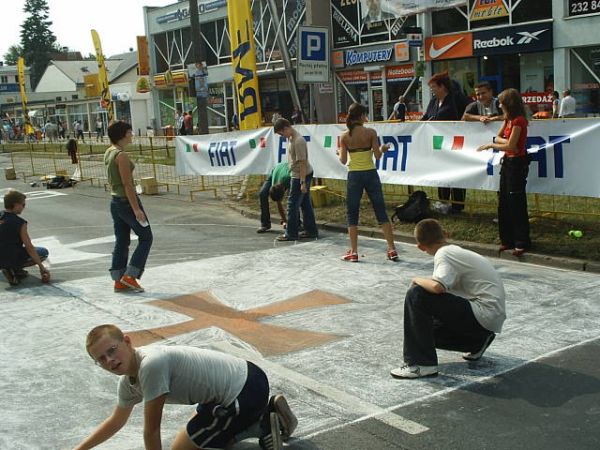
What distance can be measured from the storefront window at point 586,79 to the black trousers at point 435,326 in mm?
20802

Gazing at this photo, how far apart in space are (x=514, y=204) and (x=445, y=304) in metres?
4.12

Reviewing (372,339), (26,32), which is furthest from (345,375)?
(26,32)

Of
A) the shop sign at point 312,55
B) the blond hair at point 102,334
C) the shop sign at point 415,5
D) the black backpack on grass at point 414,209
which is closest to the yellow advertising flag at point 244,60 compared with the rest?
the shop sign at point 312,55

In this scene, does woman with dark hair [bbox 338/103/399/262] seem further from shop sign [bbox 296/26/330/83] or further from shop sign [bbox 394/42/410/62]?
shop sign [bbox 394/42/410/62]

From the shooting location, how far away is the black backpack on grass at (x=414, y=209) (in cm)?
1123

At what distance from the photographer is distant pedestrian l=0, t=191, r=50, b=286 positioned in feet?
29.9

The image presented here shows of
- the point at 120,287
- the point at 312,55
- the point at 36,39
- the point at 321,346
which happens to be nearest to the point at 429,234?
the point at 321,346

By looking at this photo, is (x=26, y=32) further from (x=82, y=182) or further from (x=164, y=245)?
(x=164, y=245)

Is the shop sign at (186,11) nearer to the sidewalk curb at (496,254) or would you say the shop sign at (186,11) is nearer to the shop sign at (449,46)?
the shop sign at (449,46)

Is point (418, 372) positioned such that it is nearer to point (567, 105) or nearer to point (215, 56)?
point (567, 105)

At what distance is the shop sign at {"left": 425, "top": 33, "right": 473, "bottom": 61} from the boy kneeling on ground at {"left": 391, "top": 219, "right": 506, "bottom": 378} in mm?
23915

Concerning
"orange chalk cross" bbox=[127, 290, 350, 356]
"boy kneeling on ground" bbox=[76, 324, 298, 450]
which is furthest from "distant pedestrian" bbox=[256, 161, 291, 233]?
"boy kneeling on ground" bbox=[76, 324, 298, 450]

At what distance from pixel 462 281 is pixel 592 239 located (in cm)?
457

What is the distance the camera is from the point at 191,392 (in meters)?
3.96
